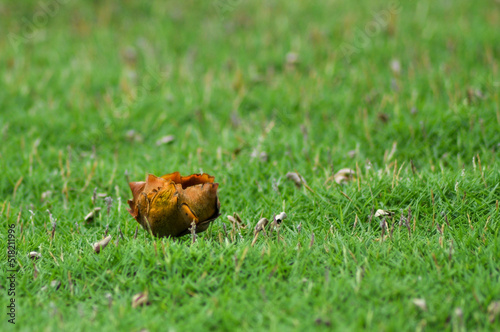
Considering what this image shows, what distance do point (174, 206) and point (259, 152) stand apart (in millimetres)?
1565

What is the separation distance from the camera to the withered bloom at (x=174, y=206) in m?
2.62

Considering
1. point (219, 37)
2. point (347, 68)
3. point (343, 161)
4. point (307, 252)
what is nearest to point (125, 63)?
point (219, 37)

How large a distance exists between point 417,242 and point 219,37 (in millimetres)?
4954

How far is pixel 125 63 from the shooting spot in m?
6.17

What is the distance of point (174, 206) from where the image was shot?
261 centimetres

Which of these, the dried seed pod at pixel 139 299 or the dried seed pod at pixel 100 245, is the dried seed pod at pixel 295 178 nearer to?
the dried seed pod at pixel 100 245

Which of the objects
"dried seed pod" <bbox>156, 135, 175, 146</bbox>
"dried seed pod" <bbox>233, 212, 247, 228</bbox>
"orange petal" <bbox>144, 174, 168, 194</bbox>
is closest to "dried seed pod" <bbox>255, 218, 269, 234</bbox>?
"dried seed pod" <bbox>233, 212, 247, 228</bbox>

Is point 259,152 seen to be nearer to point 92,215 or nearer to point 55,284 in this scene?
point 92,215

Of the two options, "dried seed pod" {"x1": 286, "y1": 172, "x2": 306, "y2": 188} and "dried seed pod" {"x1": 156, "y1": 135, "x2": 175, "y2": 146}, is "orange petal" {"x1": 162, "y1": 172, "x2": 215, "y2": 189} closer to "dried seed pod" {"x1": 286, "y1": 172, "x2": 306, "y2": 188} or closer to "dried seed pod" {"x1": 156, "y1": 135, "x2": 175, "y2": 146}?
"dried seed pod" {"x1": 286, "y1": 172, "x2": 306, "y2": 188}

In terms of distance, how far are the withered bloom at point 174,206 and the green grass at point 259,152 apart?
0.10 metres

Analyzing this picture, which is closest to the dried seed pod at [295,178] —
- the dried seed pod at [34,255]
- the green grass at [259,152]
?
the green grass at [259,152]

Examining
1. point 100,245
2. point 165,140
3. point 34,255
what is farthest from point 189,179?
point 165,140

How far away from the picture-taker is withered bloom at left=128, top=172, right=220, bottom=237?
262 centimetres

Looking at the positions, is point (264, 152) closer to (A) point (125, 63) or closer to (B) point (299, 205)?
(B) point (299, 205)
